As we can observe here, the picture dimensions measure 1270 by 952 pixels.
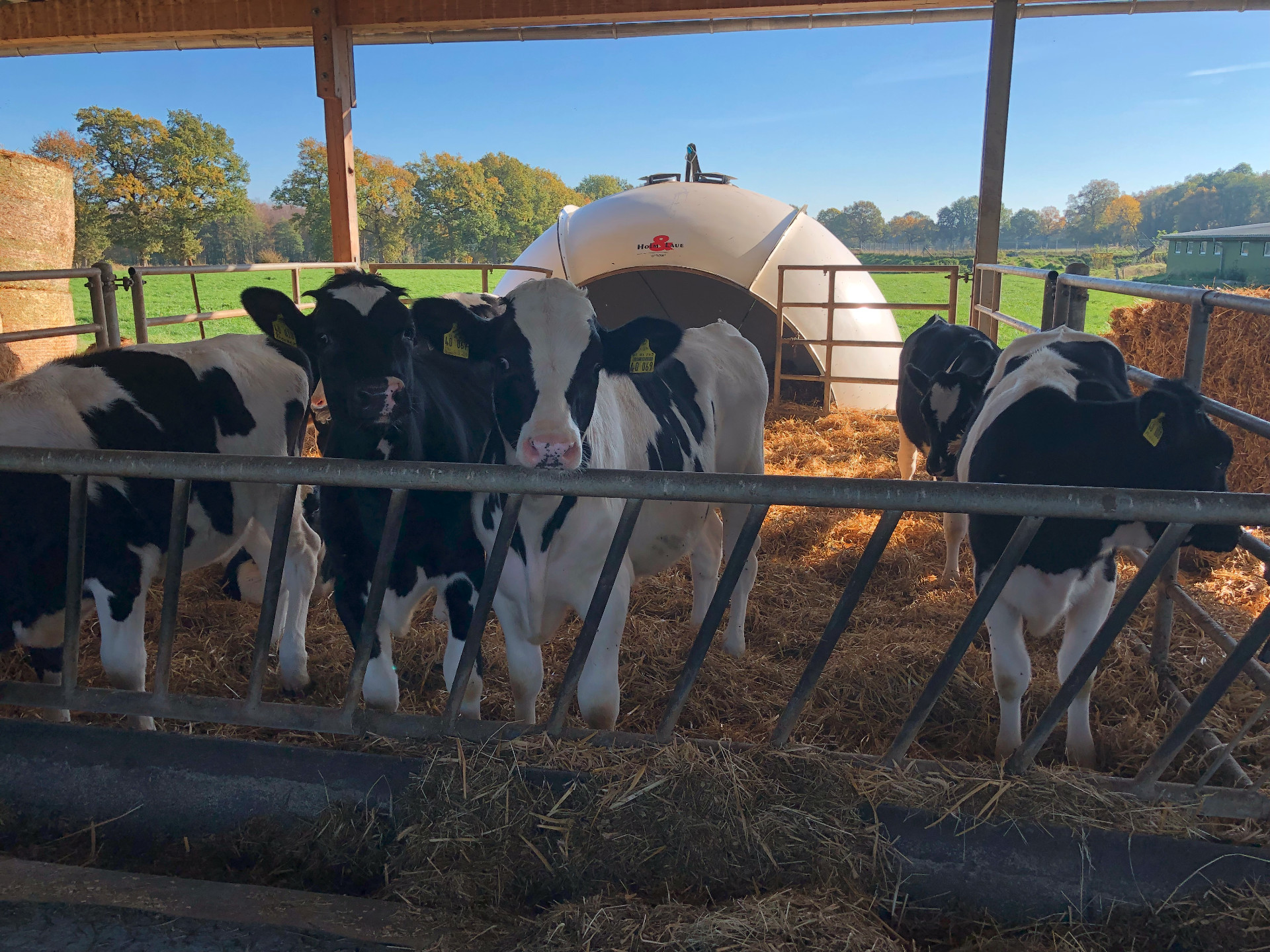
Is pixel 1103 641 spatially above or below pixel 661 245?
below

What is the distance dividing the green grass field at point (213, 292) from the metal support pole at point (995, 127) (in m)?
9.38

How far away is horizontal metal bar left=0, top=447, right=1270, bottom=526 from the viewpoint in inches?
66.0

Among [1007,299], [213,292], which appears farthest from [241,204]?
[1007,299]

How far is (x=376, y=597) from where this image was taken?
6.88 feet

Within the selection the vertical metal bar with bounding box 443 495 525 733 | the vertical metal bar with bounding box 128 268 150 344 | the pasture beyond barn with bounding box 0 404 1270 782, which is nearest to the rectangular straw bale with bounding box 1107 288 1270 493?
the pasture beyond barn with bounding box 0 404 1270 782

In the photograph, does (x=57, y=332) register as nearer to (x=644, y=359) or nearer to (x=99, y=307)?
(x=99, y=307)

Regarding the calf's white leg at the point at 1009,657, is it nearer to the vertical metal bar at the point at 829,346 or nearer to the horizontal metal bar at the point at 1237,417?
the horizontal metal bar at the point at 1237,417

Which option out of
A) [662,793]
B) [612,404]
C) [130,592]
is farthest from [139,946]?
[612,404]

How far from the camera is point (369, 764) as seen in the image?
6.84 ft

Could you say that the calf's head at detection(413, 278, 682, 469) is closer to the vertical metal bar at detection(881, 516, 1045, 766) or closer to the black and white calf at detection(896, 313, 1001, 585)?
the vertical metal bar at detection(881, 516, 1045, 766)

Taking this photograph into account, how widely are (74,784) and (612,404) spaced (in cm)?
185

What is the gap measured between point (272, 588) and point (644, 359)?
1.29 m

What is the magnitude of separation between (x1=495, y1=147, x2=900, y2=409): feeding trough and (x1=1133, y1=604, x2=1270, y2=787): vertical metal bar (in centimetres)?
776

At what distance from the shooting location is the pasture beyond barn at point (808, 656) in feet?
10.1
